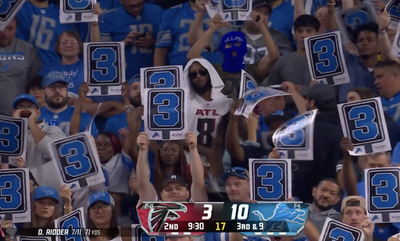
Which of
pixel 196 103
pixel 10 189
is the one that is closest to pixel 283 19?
pixel 196 103

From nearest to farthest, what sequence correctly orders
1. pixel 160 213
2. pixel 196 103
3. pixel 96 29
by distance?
pixel 160 213 < pixel 196 103 < pixel 96 29

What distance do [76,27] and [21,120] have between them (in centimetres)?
61

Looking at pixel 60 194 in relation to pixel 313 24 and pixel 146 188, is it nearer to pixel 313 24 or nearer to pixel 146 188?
pixel 146 188

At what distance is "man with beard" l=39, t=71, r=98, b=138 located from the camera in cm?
376

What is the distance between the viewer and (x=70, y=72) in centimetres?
383

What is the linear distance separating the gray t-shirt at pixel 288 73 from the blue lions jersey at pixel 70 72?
1047mm

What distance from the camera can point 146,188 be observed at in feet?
12.0

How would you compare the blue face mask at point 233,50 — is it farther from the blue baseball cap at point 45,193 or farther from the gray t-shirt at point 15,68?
the blue baseball cap at point 45,193

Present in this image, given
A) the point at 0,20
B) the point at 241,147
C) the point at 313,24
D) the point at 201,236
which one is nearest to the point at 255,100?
the point at 241,147

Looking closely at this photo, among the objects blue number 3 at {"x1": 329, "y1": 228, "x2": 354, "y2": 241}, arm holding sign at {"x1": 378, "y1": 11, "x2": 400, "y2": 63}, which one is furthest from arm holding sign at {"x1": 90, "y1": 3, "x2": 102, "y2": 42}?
blue number 3 at {"x1": 329, "y1": 228, "x2": 354, "y2": 241}

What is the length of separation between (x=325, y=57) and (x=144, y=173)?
1.21 metres

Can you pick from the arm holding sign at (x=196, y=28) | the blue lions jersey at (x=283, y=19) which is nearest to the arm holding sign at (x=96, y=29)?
the arm holding sign at (x=196, y=28)

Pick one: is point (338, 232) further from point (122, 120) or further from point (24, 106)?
point (24, 106)

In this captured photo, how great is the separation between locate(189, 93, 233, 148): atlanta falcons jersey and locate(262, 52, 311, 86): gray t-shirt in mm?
260
